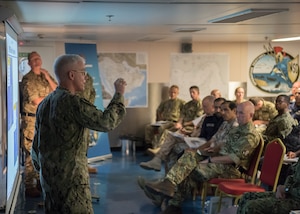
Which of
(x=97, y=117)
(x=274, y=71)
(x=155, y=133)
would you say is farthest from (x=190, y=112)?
(x=97, y=117)

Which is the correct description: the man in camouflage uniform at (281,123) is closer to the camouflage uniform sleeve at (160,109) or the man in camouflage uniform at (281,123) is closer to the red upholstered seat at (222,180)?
the red upholstered seat at (222,180)

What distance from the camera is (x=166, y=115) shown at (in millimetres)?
8688

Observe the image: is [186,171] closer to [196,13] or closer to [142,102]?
[196,13]

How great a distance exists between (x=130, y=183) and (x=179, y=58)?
3.77 meters

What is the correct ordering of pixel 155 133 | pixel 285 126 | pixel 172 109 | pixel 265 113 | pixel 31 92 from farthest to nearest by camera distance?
pixel 155 133 → pixel 172 109 → pixel 265 113 → pixel 285 126 → pixel 31 92

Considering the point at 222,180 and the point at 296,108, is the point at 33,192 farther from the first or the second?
the point at 296,108

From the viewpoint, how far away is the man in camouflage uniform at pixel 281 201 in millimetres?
3303

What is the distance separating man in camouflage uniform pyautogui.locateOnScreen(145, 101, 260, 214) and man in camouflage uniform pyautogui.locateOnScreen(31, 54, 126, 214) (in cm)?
214

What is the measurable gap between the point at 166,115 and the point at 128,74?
1.19 m

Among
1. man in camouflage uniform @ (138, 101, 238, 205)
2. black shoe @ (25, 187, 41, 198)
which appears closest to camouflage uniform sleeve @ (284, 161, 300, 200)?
man in camouflage uniform @ (138, 101, 238, 205)

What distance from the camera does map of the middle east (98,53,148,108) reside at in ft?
29.2

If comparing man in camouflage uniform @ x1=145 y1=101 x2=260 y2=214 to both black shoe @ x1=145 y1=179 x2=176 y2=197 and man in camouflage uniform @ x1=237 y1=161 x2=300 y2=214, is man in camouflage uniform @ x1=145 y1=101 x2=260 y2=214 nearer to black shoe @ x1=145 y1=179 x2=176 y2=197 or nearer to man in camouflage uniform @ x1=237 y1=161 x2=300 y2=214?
black shoe @ x1=145 y1=179 x2=176 y2=197

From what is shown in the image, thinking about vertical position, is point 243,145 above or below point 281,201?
above

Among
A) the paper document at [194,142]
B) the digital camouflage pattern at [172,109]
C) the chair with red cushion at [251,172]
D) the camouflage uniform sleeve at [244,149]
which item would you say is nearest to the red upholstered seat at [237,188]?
the chair with red cushion at [251,172]
